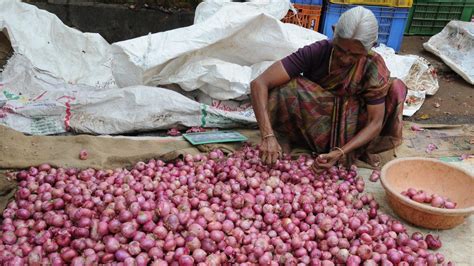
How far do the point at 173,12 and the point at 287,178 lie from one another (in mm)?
2451

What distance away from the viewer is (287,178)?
213cm

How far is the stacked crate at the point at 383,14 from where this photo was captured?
375 centimetres

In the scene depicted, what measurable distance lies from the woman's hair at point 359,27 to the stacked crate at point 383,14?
1.96m

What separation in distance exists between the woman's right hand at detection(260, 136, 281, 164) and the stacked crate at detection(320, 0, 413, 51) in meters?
2.06

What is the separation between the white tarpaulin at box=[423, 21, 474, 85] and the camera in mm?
4016

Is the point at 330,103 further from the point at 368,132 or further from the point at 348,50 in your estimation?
the point at 348,50

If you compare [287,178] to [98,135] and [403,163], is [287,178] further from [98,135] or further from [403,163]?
[98,135]

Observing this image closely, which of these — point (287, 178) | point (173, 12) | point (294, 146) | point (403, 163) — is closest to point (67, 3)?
point (173, 12)

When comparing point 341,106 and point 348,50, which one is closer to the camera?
point 348,50

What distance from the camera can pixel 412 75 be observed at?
351 centimetres

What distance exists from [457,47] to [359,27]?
285 centimetres

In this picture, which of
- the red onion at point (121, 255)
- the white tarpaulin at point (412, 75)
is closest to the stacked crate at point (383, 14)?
the white tarpaulin at point (412, 75)

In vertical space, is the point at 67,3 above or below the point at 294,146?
above

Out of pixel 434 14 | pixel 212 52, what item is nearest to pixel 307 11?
Answer: pixel 212 52
